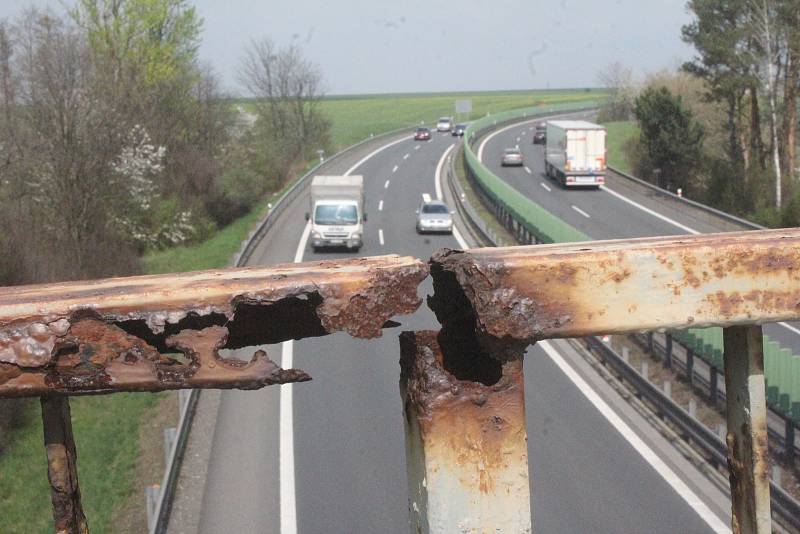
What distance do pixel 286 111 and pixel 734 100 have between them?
37036 mm

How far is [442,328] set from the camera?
2527 mm

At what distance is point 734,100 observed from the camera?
5453cm

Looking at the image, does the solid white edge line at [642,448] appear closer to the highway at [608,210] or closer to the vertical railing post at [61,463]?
the highway at [608,210]

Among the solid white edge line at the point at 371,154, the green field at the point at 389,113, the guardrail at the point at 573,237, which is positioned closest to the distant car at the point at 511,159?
the guardrail at the point at 573,237

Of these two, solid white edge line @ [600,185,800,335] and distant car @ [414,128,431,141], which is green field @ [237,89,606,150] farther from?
solid white edge line @ [600,185,800,335]

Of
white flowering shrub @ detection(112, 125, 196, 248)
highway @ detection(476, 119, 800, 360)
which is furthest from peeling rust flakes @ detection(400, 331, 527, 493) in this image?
white flowering shrub @ detection(112, 125, 196, 248)

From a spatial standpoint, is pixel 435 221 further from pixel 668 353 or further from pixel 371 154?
pixel 371 154

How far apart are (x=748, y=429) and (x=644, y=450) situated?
45.9ft

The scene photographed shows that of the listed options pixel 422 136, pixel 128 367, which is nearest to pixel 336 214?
pixel 128 367

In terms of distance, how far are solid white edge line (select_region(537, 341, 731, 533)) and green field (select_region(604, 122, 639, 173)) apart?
4527 cm

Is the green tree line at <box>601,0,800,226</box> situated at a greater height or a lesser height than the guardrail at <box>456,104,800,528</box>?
greater

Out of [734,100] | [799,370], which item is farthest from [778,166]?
[799,370]

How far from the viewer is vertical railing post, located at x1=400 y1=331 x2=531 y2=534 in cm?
234

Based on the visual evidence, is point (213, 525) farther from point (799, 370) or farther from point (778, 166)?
point (778, 166)
